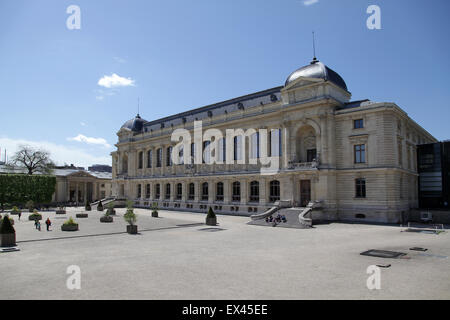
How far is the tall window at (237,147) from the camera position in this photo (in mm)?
50406

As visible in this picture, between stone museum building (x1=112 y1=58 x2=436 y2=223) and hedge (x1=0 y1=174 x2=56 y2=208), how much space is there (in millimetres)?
34137

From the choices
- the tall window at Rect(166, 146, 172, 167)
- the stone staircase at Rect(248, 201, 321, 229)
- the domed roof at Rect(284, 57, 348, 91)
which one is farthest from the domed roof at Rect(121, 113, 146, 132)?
the stone staircase at Rect(248, 201, 321, 229)

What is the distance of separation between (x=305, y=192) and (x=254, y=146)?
1150cm

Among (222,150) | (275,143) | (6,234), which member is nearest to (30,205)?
(222,150)

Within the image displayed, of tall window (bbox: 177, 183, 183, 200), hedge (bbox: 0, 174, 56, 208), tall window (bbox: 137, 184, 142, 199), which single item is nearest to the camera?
tall window (bbox: 177, 183, 183, 200)

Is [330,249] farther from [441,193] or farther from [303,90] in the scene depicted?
[441,193]

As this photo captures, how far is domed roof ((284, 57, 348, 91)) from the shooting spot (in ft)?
133

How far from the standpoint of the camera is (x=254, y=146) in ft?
159

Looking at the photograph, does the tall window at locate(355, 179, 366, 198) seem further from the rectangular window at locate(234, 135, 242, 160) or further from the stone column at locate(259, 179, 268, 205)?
the rectangular window at locate(234, 135, 242, 160)

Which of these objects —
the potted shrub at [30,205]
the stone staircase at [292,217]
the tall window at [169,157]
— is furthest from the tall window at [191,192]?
the potted shrub at [30,205]

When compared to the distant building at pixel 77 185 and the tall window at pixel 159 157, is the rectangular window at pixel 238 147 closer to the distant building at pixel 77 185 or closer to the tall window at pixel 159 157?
the tall window at pixel 159 157

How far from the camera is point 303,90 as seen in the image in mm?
41531
